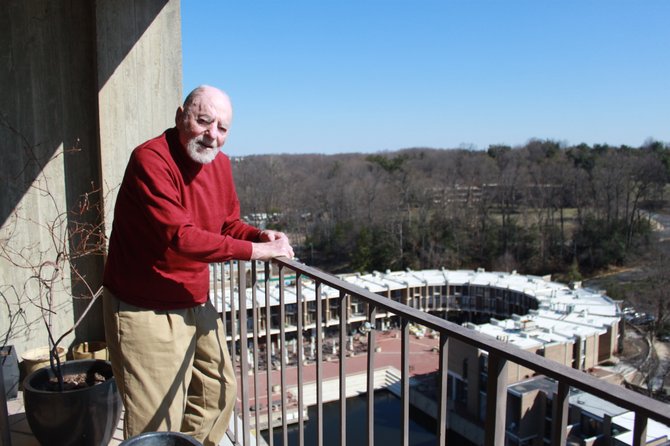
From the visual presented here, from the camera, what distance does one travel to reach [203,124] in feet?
5.29

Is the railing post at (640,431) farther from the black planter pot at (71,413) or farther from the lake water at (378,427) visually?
the lake water at (378,427)

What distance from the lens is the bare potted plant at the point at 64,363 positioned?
75.9 inches

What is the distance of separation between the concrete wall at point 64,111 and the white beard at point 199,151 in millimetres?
1310

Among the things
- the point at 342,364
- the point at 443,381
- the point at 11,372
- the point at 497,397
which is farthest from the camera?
the point at 11,372

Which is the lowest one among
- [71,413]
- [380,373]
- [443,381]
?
[380,373]

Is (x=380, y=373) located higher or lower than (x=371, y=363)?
lower

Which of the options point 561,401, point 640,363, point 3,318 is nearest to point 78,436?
point 3,318

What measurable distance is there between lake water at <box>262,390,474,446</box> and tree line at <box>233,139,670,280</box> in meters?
14.9

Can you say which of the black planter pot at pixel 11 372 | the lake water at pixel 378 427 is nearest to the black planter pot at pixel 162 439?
the black planter pot at pixel 11 372

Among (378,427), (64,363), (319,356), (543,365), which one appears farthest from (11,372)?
(378,427)

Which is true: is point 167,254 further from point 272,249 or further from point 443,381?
point 443,381

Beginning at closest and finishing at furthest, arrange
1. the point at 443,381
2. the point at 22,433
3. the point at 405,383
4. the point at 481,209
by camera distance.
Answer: the point at 443,381, the point at 405,383, the point at 22,433, the point at 481,209

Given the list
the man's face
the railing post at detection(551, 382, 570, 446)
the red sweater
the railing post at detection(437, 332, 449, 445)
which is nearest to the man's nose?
the man's face

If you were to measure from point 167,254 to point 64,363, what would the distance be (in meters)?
0.94
